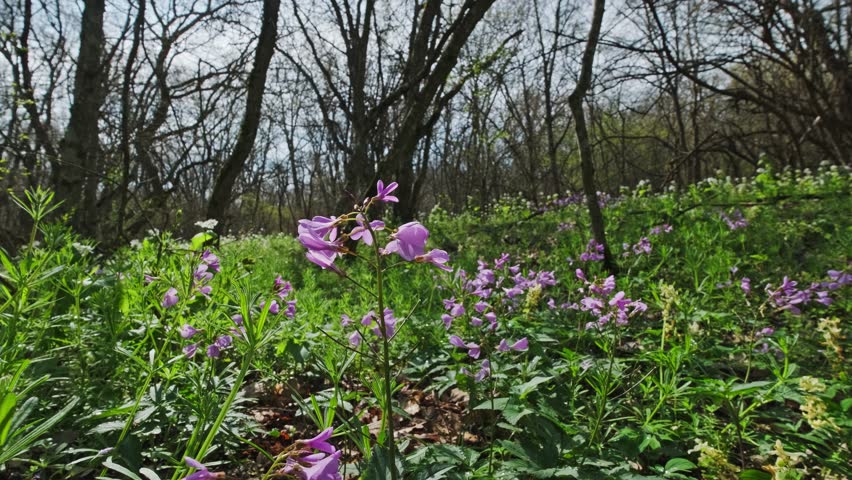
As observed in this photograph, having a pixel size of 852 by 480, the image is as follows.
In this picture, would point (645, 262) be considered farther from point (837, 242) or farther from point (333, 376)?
point (333, 376)

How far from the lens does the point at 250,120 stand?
7203 millimetres

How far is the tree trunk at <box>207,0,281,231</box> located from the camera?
7023mm

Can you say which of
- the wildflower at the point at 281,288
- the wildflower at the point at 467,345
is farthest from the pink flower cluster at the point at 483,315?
the wildflower at the point at 281,288

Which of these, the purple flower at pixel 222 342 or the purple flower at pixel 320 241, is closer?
the purple flower at pixel 320 241

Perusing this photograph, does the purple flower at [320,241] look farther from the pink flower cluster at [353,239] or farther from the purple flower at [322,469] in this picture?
the purple flower at [322,469]

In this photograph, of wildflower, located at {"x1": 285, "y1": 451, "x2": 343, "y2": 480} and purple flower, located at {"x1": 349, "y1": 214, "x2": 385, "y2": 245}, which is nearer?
wildflower, located at {"x1": 285, "y1": 451, "x2": 343, "y2": 480}

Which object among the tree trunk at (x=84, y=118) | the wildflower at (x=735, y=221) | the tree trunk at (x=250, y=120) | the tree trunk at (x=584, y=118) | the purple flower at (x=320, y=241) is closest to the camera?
the purple flower at (x=320, y=241)

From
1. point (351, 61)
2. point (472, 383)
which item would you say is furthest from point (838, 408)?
point (351, 61)

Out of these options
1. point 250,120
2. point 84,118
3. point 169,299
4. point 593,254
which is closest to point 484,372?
point 169,299

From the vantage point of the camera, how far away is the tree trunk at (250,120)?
7.02 m

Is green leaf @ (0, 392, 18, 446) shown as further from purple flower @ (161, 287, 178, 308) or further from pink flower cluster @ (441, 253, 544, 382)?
pink flower cluster @ (441, 253, 544, 382)

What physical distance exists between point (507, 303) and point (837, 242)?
326 centimetres

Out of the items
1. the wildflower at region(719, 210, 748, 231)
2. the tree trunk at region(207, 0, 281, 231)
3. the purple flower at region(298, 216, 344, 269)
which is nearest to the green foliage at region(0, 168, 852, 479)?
the purple flower at region(298, 216, 344, 269)

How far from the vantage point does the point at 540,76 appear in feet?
53.4
